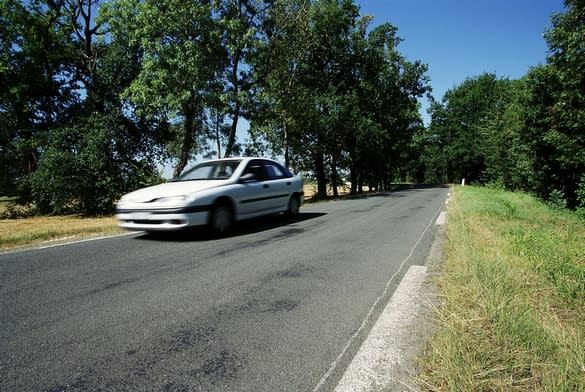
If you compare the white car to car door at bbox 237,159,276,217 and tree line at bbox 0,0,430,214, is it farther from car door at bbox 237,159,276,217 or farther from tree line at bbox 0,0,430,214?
tree line at bbox 0,0,430,214

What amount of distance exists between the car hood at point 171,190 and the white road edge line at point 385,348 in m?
4.21

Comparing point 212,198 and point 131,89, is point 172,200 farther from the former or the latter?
point 131,89

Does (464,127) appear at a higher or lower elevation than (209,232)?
higher

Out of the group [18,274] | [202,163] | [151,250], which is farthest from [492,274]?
[202,163]

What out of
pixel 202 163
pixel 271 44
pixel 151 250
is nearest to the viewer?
pixel 151 250

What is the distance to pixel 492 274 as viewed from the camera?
337cm

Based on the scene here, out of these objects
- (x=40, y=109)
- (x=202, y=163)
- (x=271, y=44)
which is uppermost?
(x=271, y=44)

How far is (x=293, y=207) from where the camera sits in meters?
9.25

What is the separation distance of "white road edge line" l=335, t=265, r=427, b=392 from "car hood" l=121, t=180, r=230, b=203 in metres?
4.21

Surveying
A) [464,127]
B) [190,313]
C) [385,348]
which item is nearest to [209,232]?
[190,313]

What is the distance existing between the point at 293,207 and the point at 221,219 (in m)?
3.04

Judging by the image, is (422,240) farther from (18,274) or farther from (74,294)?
(18,274)

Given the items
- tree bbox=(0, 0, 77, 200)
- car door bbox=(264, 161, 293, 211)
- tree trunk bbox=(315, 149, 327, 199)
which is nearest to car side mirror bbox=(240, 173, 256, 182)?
car door bbox=(264, 161, 293, 211)

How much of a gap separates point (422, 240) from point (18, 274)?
6.15 m
